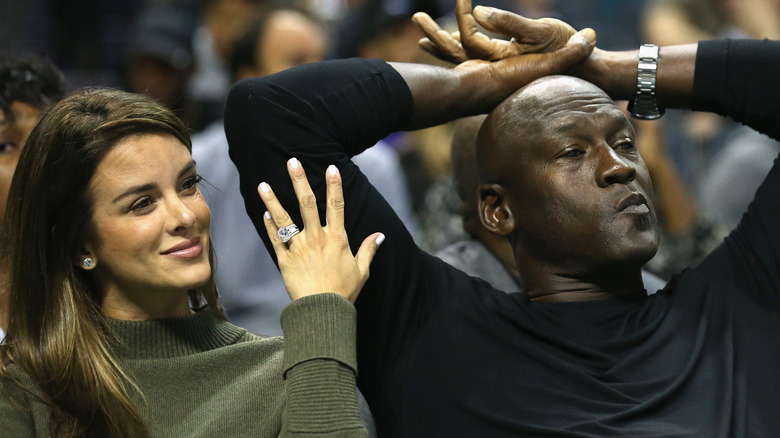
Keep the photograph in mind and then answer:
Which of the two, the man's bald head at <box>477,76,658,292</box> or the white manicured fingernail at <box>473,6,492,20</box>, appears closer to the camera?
the man's bald head at <box>477,76,658,292</box>

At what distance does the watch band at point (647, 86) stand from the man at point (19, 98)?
4.92ft

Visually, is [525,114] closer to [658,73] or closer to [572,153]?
[572,153]

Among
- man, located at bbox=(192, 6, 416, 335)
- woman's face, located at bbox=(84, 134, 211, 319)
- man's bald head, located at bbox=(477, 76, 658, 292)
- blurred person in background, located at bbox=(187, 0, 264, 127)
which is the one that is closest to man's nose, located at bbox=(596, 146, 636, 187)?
man's bald head, located at bbox=(477, 76, 658, 292)

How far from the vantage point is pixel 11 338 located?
2.17m

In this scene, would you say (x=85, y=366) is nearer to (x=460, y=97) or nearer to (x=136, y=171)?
(x=136, y=171)

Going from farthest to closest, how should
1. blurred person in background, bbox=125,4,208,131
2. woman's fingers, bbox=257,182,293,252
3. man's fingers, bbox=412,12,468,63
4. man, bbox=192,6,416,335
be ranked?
blurred person in background, bbox=125,4,208,131, man, bbox=192,6,416,335, man's fingers, bbox=412,12,468,63, woman's fingers, bbox=257,182,293,252

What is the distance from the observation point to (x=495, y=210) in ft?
8.11

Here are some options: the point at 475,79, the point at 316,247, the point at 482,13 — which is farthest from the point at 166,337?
the point at 482,13

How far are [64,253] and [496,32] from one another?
1.12 metres

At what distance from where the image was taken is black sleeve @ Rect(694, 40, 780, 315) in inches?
92.0

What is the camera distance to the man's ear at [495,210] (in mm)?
2439

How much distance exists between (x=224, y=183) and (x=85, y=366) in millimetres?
1544

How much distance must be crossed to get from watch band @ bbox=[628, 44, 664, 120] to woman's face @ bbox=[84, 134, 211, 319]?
109 cm

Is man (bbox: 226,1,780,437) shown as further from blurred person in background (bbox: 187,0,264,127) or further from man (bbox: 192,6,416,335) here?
blurred person in background (bbox: 187,0,264,127)
